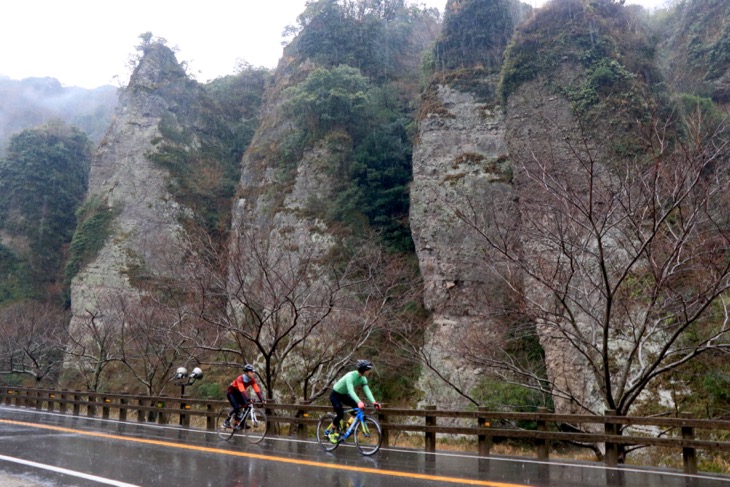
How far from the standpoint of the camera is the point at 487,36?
30.9 meters

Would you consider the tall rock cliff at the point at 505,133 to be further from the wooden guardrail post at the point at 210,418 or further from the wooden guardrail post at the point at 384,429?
the wooden guardrail post at the point at 384,429

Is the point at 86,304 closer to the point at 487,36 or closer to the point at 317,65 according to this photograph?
the point at 317,65

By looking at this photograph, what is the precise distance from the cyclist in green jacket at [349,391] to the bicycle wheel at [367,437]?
35cm

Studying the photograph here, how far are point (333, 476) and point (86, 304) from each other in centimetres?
3593

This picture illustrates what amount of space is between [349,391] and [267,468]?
2.06 meters

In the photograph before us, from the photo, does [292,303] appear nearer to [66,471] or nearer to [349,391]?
[349,391]

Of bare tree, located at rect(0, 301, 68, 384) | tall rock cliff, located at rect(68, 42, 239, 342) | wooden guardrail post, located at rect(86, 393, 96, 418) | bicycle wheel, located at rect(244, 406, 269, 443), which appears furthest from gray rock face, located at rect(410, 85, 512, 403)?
bare tree, located at rect(0, 301, 68, 384)

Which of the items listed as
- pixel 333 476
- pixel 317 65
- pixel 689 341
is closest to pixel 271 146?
pixel 317 65

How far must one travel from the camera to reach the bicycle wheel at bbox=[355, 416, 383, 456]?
9.55 meters

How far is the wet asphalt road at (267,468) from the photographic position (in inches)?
275

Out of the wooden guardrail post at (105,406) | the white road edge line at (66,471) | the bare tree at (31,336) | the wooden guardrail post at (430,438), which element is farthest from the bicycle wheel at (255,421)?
the bare tree at (31,336)

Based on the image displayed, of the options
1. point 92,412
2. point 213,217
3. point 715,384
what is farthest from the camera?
point 213,217

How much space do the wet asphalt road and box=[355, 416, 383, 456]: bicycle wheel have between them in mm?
162

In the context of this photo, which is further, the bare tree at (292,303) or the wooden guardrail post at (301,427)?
the bare tree at (292,303)
